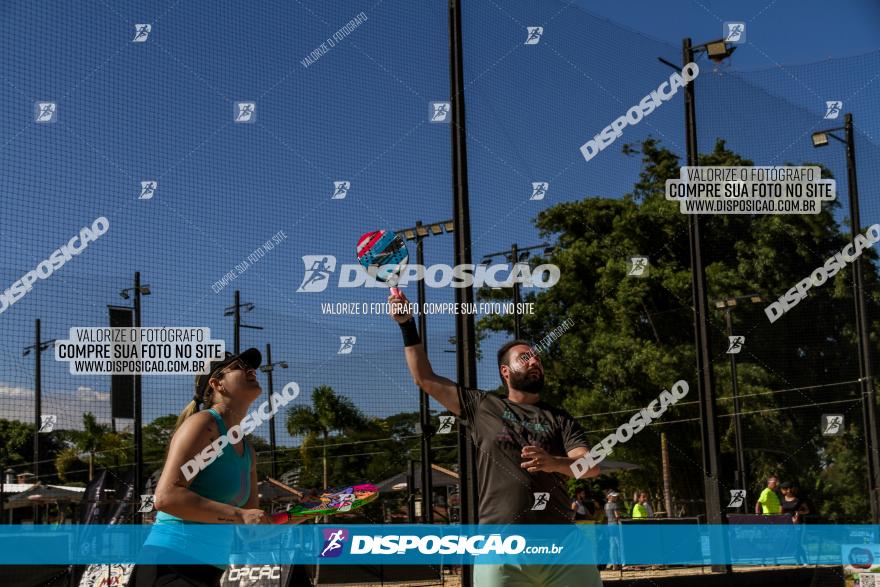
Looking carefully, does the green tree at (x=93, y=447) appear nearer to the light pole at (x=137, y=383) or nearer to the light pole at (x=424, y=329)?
the light pole at (x=137, y=383)

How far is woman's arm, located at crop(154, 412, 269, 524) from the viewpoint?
337cm

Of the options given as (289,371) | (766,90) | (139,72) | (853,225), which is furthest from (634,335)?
(139,72)

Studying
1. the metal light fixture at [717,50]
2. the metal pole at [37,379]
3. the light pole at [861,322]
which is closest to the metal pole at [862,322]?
the light pole at [861,322]

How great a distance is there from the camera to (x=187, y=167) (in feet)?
33.7

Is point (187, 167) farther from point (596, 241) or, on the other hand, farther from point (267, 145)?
point (596, 241)

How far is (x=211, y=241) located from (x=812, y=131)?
12.5 meters

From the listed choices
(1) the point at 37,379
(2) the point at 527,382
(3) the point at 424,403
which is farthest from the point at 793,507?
(2) the point at 527,382

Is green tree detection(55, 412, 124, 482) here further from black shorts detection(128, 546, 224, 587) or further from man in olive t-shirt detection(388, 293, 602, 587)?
black shorts detection(128, 546, 224, 587)

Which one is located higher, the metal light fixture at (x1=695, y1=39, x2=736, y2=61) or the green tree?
the metal light fixture at (x1=695, y1=39, x2=736, y2=61)

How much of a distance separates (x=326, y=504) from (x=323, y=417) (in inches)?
357

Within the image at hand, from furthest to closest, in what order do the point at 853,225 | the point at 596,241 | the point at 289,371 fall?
the point at 596,241 < the point at 853,225 < the point at 289,371

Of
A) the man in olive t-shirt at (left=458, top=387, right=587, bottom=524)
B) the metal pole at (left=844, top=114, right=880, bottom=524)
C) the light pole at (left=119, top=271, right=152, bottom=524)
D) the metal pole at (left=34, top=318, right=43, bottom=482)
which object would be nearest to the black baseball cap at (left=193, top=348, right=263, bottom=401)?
the man in olive t-shirt at (left=458, top=387, right=587, bottom=524)

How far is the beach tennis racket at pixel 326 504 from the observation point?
414 cm

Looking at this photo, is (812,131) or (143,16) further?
(812,131)
